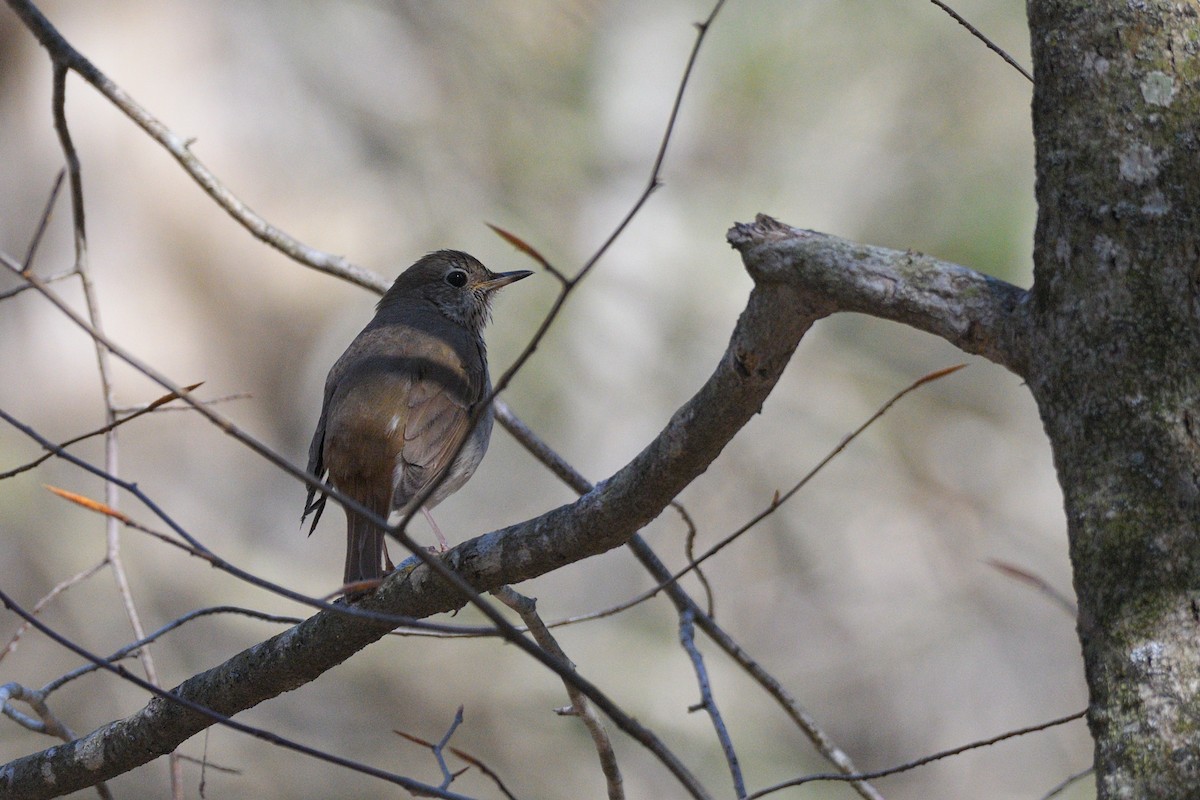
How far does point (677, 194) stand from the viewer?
10.7 m

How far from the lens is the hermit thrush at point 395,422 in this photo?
13.0 ft

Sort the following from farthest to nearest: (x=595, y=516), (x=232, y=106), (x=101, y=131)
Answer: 1. (x=232, y=106)
2. (x=101, y=131)
3. (x=595, y=516)

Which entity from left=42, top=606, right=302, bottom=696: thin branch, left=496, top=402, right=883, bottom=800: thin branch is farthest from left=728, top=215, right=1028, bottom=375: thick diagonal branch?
left=496, top=402, right=883, bottom=800: thin branch

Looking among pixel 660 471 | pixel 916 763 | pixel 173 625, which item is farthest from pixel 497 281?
pixel 916 763

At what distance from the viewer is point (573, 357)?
10.1 metres

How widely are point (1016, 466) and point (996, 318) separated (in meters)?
8.22

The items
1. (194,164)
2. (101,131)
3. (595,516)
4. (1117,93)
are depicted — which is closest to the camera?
(1117,93)

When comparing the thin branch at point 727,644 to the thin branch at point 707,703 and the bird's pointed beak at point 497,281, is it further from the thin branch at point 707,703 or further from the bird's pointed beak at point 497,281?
the bird's pointed beak at point 497,281

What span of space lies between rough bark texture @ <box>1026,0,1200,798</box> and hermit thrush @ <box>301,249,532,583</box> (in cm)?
220

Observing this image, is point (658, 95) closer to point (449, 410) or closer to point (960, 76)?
point (960, 76)

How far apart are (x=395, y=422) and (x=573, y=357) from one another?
6.02 m

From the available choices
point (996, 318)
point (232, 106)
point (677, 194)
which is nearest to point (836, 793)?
point (677, 194)

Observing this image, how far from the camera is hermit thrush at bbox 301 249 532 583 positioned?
156 inches

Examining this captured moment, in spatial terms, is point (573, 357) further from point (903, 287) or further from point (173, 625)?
point (903, 287)
